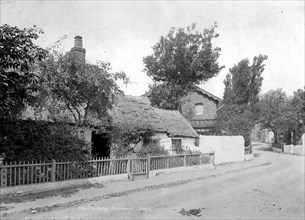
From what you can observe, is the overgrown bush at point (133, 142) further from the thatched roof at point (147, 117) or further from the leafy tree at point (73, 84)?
the leafy tree at point (73, 84)

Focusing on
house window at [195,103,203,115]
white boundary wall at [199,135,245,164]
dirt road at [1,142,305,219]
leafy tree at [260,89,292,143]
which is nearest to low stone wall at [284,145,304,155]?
leafy tree at [260,89,292,143]

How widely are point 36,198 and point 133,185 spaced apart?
441 centimetres

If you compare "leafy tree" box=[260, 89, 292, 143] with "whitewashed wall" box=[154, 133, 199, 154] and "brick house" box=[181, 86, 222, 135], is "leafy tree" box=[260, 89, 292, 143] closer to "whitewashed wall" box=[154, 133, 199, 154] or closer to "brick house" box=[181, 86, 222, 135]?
"brick house" box=[181, 86, 222, 135]

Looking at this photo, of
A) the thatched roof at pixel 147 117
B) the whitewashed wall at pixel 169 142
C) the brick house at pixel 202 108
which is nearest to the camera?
the thatched roof at pixel 147 117

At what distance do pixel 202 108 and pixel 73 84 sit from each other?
32.9m

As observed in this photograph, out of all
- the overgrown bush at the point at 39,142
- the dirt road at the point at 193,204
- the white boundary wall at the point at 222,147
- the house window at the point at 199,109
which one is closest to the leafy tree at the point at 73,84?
the overgrown bush at the point at 39,142

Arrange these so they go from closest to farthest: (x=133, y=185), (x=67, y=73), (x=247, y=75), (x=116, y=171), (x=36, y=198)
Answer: (x=36, y=198)
(x=67, y=73)
(x=133, y=185)
(x=116, y=171)
(x=247, y=75)

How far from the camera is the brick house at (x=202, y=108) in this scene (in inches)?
1620

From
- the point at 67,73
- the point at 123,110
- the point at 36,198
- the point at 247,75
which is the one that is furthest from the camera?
the point at 247,75

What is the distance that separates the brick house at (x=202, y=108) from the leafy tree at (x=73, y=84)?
2802 centimetres

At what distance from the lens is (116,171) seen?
14.4 m

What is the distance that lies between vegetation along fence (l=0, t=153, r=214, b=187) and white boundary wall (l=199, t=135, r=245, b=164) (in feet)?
22.2

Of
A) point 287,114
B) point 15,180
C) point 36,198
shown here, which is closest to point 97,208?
A: point 36,198

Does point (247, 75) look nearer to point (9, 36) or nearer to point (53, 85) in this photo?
point (53, 85)
